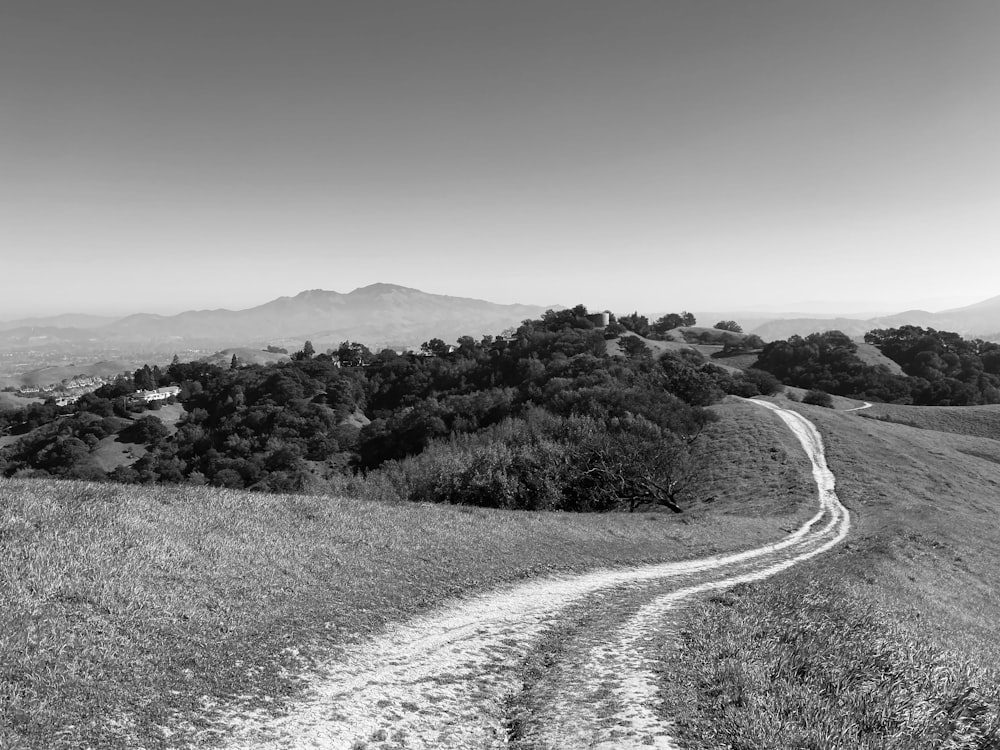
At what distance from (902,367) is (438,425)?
14453 centimetres

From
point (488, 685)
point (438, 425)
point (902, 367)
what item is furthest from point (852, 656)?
point (902, 367)

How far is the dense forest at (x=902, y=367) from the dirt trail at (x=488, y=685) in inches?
5398

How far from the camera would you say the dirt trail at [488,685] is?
255 inches

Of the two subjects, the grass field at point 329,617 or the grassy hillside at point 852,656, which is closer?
the grass field at point 329,617

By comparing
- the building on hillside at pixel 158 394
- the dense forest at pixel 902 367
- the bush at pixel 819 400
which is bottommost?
the building on hillside at pixel 158 394

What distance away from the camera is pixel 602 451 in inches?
1569

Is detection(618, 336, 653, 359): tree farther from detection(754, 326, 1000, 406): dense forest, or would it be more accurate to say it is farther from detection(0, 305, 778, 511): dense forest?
detection(754, 326, 1000, 406): dense forest

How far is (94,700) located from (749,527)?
30424 mm

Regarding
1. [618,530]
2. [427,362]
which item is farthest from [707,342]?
[618,530]

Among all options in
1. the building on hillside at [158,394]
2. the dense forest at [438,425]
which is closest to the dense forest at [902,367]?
the dense forest at [438,425]

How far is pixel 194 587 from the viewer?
9523 mm

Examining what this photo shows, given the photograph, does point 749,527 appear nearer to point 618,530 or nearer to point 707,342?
point 618,530

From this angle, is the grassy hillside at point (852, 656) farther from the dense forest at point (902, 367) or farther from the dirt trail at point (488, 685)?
the dense forest at point (902, 367)

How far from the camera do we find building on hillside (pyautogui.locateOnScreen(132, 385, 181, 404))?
14757cm
